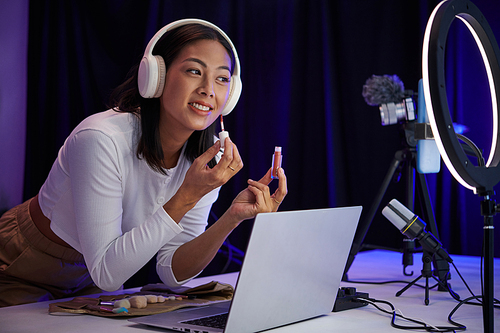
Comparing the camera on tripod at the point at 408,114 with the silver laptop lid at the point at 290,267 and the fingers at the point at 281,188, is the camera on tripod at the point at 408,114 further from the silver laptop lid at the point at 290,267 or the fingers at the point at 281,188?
the silver laptop lid at the point at 290,267

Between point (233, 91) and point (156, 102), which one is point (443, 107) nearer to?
point (233, 91)

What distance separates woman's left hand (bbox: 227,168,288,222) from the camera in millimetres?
1001

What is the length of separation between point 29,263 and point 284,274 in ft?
2.68

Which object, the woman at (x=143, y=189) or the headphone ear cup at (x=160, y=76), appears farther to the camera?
the headphone ear cup at (x=160, y=76)

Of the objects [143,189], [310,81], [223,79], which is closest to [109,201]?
[143,189]

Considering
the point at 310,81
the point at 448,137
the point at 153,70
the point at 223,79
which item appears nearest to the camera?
the point at 448,137

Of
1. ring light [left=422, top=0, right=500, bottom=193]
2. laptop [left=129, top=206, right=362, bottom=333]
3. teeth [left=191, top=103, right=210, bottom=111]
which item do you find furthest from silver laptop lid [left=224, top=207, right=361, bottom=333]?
teeth [left=191, top=103, right=210, bottom=111]

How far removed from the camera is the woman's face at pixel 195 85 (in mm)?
1136

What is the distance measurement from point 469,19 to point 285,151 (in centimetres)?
206

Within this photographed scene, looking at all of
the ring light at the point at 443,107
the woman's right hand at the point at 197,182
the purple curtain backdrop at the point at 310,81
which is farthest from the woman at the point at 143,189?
the purple curtain backdrop at the point at 310,81

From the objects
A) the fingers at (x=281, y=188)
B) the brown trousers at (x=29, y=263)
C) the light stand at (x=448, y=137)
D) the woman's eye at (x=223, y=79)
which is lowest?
the brown trousers at (x=29, y=263)

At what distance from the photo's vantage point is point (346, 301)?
0.95 meters

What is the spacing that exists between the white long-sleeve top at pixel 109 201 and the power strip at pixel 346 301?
1.21 ft

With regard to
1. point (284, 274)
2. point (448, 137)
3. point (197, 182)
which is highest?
point (448, 137)
